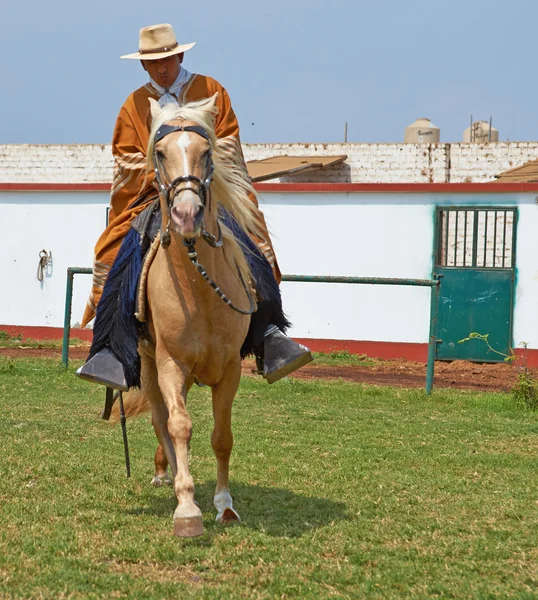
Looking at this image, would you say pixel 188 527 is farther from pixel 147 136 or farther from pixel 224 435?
pixel 147 136

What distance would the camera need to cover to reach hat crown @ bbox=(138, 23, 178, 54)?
6.09 metres

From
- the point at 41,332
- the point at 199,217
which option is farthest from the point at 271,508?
the point at 41,332

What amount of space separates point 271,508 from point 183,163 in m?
2.17

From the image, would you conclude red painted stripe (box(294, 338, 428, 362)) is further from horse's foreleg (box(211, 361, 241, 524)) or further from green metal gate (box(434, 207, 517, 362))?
horse's foreleg (box(211, 361, 241, 524))

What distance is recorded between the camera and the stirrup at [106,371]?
5.61m

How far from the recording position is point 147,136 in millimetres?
6176

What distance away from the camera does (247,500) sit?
5910 mm

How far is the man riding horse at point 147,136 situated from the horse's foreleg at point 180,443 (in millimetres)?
1008

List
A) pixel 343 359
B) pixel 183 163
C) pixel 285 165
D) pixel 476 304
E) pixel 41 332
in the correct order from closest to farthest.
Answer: pixel 183 163 < pixel 476 304 < pixel 343 359 < pixel 41 332 < pixel 285 165

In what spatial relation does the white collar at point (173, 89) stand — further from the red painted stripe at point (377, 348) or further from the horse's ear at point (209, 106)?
the red painted stripe at point (377, 348)

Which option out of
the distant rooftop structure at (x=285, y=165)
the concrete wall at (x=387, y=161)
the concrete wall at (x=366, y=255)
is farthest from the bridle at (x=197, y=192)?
Result: the concrete wall at (x=387, y=161)

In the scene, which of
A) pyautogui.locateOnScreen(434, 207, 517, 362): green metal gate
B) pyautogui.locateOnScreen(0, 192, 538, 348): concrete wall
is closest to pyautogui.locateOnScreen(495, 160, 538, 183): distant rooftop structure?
pyautogui.locateOnScreen(434, 207, 517, 362): green metal gate

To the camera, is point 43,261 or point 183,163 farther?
point 43,261

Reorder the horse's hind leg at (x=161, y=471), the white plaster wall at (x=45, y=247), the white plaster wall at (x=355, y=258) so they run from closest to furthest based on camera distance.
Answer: the horse's hind leg at (x=161, y=471) → the white plaster wall at (x=355, y=258) → the white plaster wall at (x=45, y=247)
